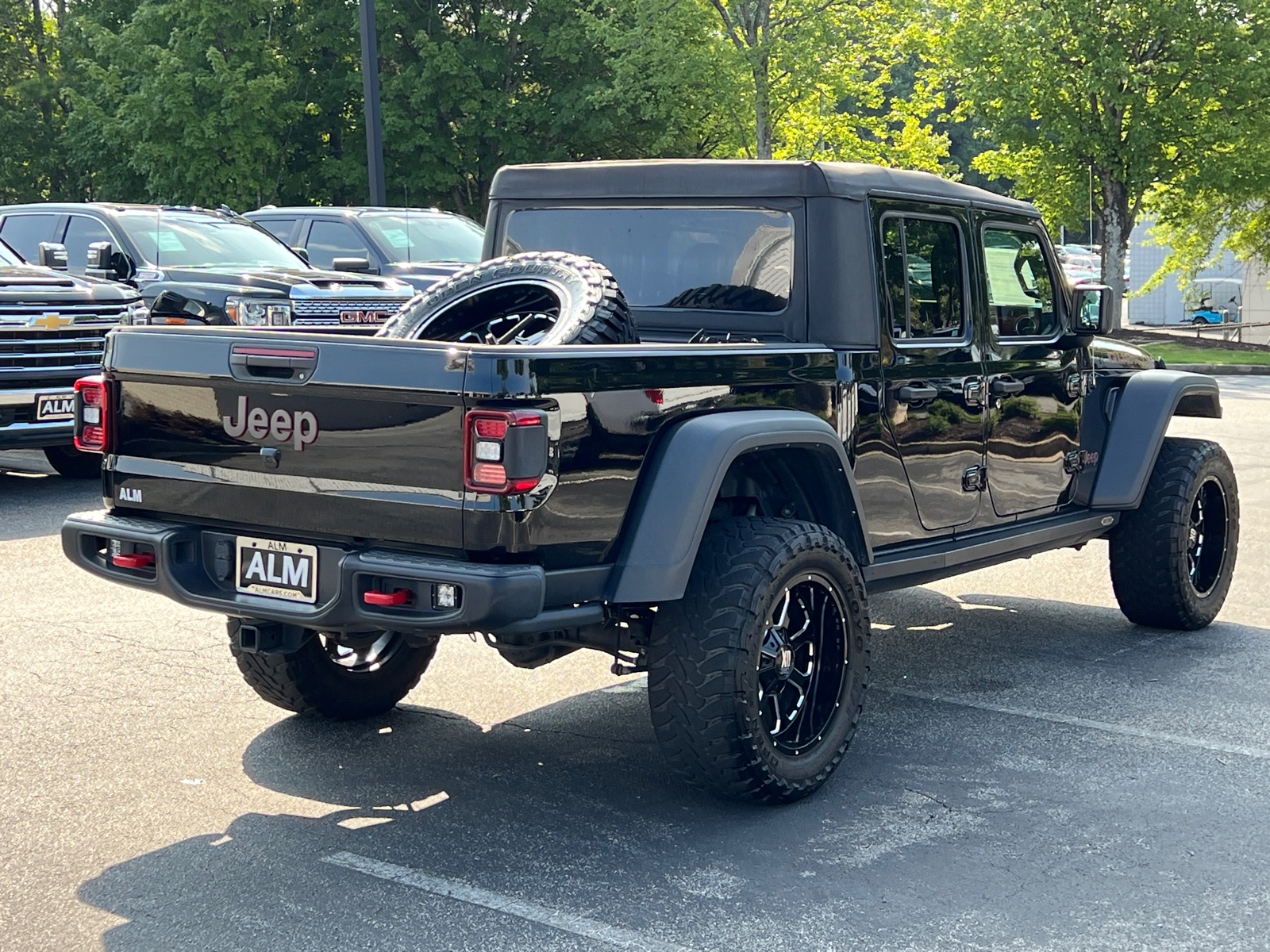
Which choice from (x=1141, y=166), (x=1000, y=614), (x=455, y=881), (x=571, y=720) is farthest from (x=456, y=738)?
(x=1141, y=166)

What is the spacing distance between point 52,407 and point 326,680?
5549 millimetres

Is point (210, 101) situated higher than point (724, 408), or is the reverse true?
point (210, 101)

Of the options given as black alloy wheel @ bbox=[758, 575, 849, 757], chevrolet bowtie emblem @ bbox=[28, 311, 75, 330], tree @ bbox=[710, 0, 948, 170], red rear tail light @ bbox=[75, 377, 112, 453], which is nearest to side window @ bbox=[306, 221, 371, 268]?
chevrolet bowtie emblem @ bbox=[28, 311, 75, 330]

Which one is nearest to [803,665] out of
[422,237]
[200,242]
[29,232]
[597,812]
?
[597,812]

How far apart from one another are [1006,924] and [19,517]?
7.33 metres

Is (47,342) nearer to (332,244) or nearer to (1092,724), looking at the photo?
(332,244)

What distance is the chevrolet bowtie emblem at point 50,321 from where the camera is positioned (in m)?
9.87

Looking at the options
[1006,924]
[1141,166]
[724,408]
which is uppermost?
[1141,166]

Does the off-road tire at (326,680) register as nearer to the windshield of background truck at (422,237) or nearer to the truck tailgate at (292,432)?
the truck tailgate at (292,432)

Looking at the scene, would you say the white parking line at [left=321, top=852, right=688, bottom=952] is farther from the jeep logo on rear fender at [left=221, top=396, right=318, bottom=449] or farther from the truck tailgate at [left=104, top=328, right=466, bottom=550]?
the jeep logo on rear fender at [left=221, top=396, right=318, bottom=449]

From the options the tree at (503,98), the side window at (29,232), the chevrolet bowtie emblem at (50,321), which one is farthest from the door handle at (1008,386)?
the tree at (503,98)

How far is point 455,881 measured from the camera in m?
3.83

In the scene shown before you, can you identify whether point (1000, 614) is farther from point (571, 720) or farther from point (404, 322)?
point (404, 322)

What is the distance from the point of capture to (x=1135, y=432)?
641 cm
